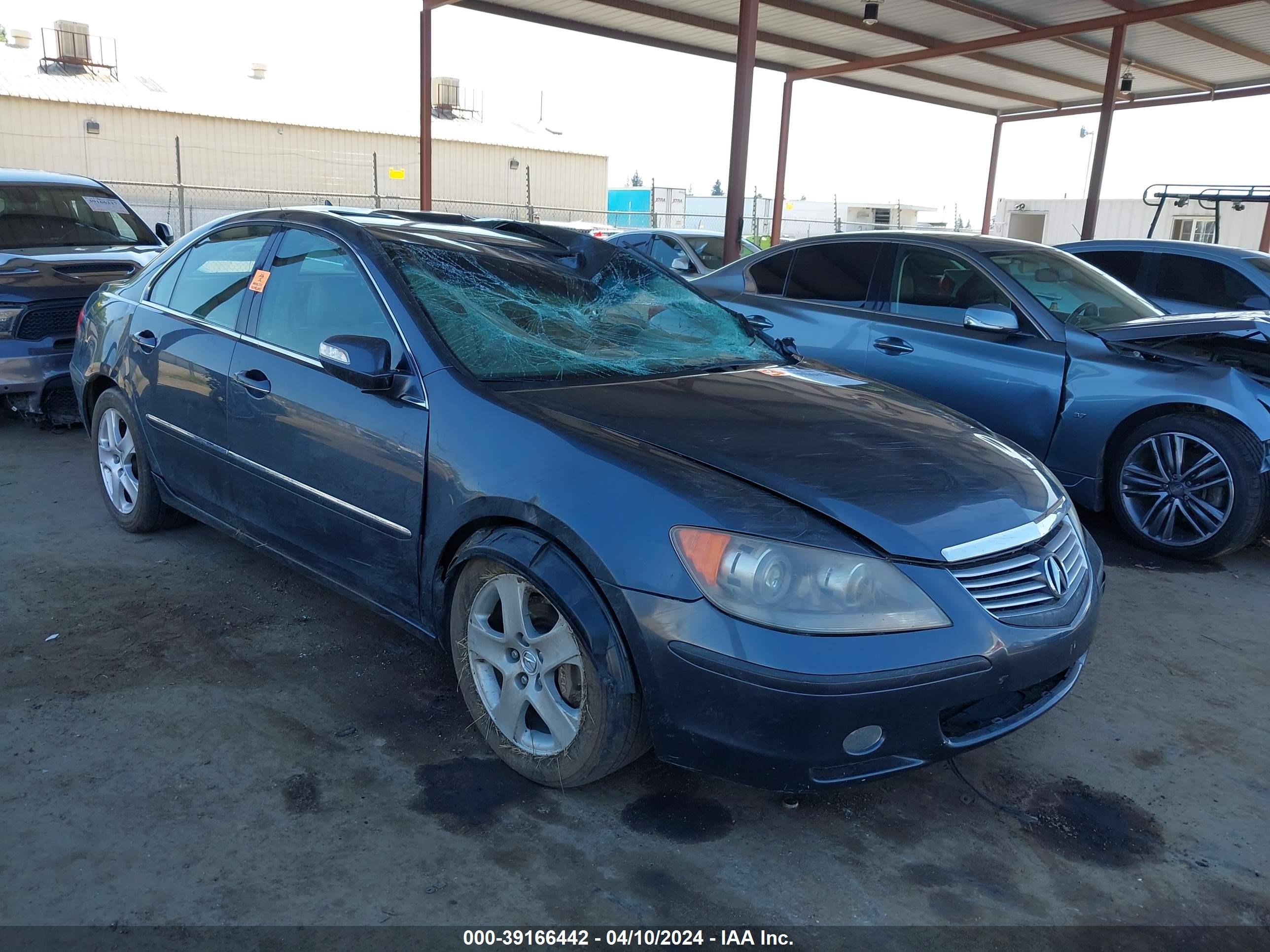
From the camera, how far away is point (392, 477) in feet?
9.78

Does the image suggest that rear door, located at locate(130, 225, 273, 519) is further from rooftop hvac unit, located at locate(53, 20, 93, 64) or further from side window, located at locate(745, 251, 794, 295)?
rooftop hvac unit, located at locate(53, 20, 93, 64)

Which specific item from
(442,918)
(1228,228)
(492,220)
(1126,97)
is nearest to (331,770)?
(442,918)

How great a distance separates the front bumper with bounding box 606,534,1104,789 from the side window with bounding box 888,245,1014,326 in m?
3.45

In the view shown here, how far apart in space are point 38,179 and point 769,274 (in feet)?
18.9

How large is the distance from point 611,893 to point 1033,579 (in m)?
1.37

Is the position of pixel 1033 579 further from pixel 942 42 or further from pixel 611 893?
pixel 942 42

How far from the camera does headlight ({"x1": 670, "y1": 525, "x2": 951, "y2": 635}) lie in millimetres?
2295

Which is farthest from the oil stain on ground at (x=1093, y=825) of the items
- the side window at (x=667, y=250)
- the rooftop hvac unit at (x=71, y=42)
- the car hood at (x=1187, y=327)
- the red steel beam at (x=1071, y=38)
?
the rooftop hvac unit at (x=71, y=42)

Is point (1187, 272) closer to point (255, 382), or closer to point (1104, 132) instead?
point (255, 382)

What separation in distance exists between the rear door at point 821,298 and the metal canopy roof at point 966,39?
24.0 feet

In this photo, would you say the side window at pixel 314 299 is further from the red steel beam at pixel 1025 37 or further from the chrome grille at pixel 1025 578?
the red steel beam at pixel 1025 37

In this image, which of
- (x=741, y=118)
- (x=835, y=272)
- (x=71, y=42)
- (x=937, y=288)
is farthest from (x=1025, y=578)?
(x=71, y=42)

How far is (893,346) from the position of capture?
5715 millimetres

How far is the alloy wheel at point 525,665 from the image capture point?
103 inches
